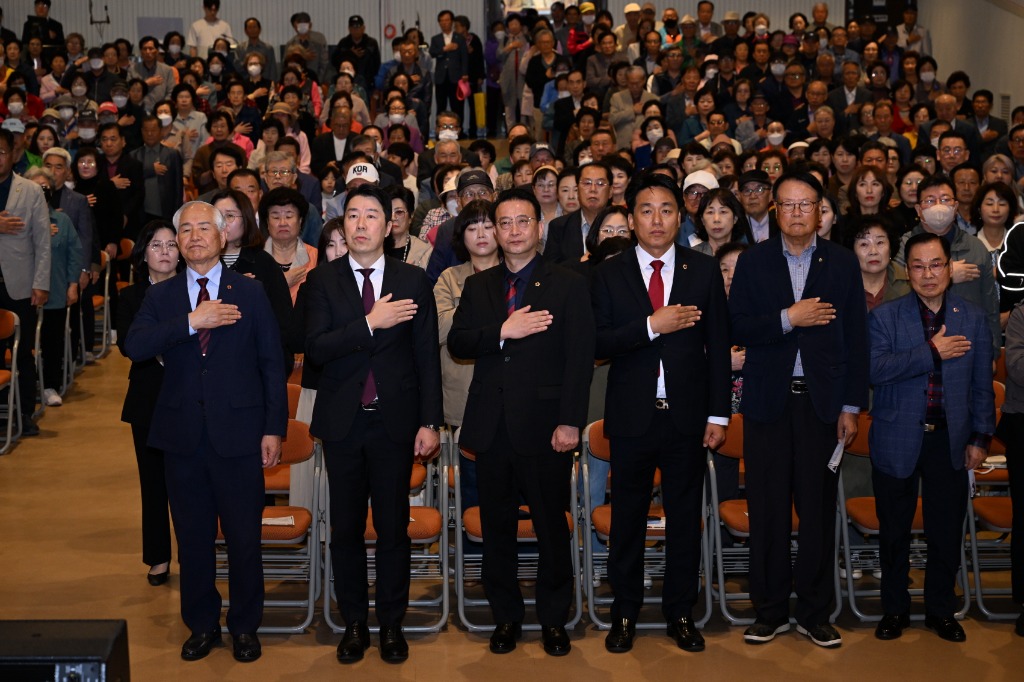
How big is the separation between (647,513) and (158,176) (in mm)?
7346

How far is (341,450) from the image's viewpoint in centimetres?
481

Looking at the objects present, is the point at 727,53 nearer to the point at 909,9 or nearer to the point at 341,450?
the point at 909,9

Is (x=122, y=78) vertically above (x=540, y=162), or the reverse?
(x=122, y=78)

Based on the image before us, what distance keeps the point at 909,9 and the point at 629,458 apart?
15186 millimetres

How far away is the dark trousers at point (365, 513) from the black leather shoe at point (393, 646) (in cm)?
3

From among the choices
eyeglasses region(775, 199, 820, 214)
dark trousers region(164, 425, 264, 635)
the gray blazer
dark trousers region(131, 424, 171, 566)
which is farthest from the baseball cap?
eyeglasses region(775, 199, 820, 214)

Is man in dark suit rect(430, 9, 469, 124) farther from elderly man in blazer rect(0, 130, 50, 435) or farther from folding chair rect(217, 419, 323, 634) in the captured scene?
folding chair rect(217, 419, 323, 634)

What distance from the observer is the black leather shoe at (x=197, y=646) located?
192 inches

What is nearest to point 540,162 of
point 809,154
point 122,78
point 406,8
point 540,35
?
point 809,154

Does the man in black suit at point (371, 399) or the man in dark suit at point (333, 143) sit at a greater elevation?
the man in dark suit at point (333, 143)

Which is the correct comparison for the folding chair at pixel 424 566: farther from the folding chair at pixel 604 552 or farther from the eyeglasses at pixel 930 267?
the eyeglasses at pixel 930 267

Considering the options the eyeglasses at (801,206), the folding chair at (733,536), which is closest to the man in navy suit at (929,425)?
the folding chair at (733,536)

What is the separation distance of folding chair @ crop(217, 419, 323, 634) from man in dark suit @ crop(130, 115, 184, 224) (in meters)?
6.09

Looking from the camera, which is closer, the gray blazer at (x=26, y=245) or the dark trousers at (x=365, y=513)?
the dark trousers at (x=365, y=513)
